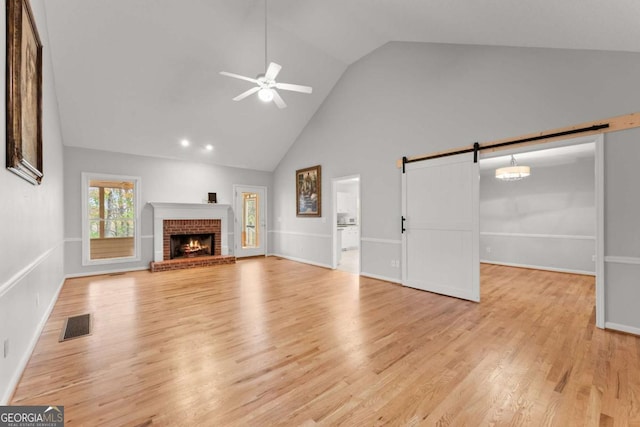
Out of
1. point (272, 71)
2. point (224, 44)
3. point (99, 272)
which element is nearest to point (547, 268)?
point (272, 71)

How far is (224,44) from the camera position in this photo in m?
4.44

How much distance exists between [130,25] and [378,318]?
5.12 meters

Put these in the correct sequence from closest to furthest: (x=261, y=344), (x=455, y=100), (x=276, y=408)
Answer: (x=276, y=408)
(x=261, y=344)
(x=455, y=100)

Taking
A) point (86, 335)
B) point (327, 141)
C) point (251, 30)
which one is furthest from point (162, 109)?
point (86, 335)

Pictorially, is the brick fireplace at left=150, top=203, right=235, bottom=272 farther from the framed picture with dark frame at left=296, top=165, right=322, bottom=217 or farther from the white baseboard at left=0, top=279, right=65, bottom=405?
the white baseboard at left=0, top=279, right=65, bottom=405

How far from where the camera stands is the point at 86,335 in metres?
2.78

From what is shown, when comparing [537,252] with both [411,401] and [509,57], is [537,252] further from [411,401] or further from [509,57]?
[411,401]

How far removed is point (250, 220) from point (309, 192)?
2.23 m

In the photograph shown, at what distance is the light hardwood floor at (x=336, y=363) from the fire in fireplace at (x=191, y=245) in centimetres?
262

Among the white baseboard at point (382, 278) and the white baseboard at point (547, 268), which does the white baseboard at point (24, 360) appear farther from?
the white baseboard at point (547, 268)

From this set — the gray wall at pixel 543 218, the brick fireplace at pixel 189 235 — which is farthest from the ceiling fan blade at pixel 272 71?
the gray wall at pixel 543 218

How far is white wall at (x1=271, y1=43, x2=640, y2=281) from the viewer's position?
10.0ft

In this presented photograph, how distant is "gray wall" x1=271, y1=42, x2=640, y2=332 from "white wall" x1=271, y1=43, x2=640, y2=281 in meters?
0.01

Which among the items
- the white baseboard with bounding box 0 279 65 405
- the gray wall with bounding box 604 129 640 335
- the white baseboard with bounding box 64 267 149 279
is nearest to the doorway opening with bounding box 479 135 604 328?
the gray wall with bounding box 604 129 640 335
